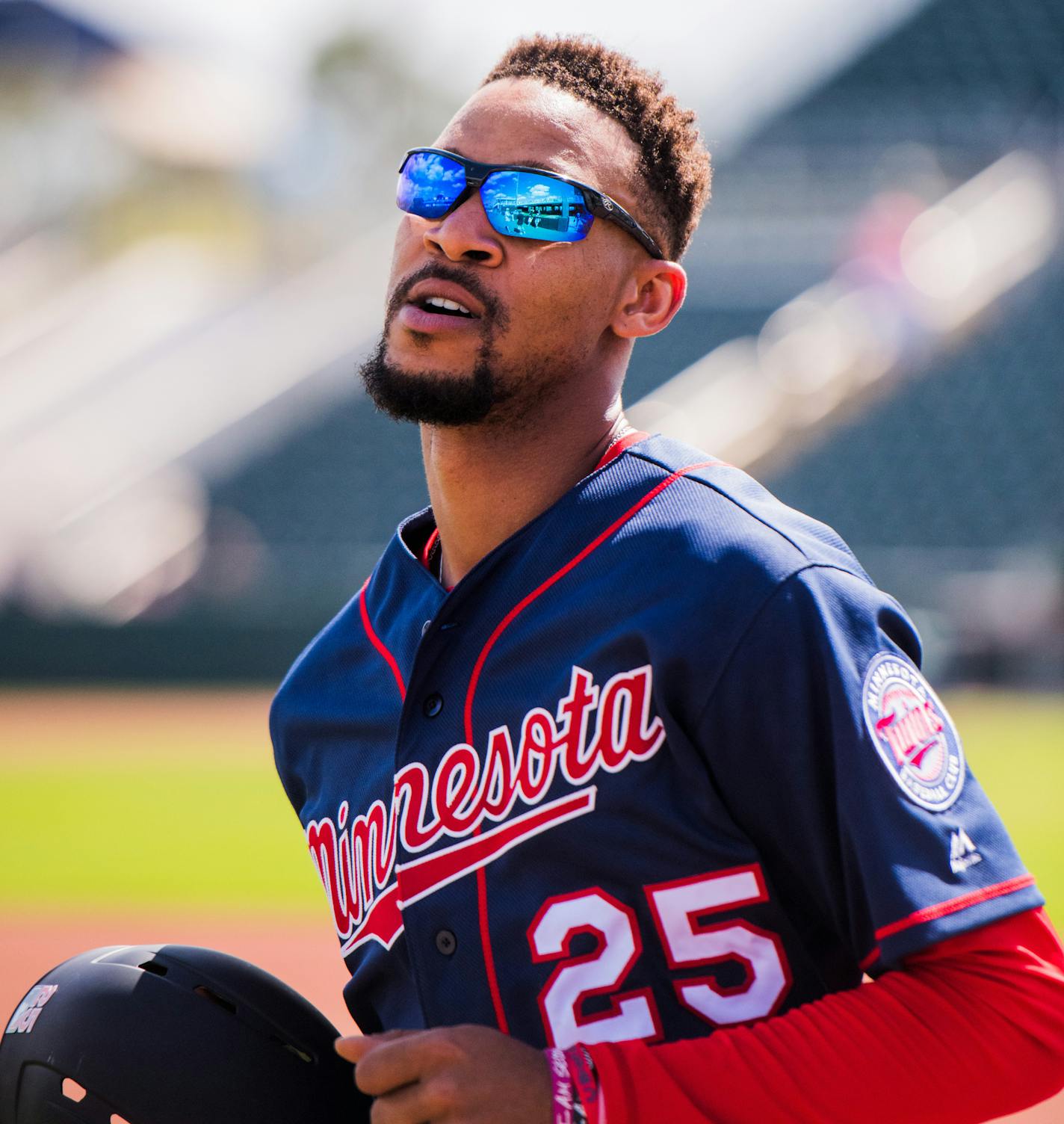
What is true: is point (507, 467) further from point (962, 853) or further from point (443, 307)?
point (962, 853)

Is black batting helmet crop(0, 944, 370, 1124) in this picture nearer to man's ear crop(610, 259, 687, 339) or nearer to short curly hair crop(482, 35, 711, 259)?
man's ear crop(610, 259, 687, 339)

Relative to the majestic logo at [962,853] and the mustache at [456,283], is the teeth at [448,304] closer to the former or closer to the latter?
the mustache at [456,283]

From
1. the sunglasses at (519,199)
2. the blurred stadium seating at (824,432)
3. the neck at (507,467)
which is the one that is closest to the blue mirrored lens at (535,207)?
the sunglasses at (519,199)

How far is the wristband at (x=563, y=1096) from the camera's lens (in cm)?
151

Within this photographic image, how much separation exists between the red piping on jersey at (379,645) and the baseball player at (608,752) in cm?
1

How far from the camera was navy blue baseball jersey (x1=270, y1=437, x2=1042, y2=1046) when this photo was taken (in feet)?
5.30

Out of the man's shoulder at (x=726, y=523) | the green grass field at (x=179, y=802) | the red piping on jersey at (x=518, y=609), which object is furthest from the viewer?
the green grass field at (x=179, y=802)

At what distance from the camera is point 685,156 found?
2.22 metres

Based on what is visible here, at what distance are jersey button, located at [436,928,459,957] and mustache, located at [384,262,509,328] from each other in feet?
2.53

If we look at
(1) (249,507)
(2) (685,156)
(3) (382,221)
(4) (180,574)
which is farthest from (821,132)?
(2) (685,156)

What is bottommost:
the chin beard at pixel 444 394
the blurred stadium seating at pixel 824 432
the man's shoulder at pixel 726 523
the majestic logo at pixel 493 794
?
the majestic logo at pixel 493 794

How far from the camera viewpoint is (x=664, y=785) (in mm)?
1714

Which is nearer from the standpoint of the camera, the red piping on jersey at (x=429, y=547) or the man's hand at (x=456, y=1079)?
the man's hand at (x=456, y=1079)

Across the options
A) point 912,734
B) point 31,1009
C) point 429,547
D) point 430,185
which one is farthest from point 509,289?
point 31,1009
